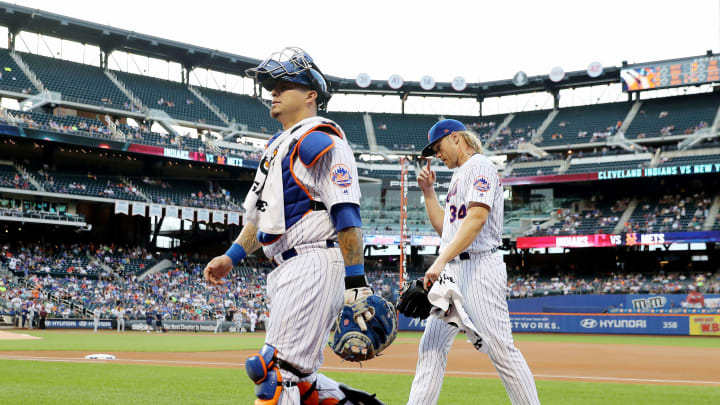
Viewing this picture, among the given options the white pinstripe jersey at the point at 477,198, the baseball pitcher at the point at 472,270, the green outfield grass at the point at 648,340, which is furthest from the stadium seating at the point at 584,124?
the white pinstripe jersey at the point at 477,198

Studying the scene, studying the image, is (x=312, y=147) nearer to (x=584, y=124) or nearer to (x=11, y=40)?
(x=11, y=40)

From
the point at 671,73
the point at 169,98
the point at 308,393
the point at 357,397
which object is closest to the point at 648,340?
the point at 357,397

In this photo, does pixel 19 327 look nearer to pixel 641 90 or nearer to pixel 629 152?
pixel 629 152

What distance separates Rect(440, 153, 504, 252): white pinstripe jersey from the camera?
14.7 ft

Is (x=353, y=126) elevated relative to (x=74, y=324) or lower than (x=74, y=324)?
elevated

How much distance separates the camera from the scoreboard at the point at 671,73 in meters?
47.4

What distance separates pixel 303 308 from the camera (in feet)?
10.4

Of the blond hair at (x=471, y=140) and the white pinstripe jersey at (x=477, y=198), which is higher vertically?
the blond hair at (x=471, y=140)

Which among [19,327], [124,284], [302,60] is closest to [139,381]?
[302,60]

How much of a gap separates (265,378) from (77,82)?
47.0 m

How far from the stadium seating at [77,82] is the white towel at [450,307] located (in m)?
43.8

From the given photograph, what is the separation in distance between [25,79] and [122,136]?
24.3 ft

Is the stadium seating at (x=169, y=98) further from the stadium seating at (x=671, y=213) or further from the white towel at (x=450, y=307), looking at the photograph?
the white towel at (x=450, y=307)

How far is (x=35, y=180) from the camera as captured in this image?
38.8m
